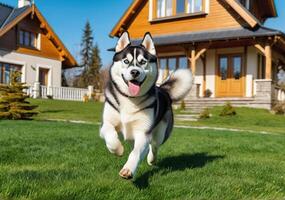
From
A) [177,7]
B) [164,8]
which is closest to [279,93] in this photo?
[177,7]

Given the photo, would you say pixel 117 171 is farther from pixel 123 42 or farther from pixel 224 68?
pixel 224 68

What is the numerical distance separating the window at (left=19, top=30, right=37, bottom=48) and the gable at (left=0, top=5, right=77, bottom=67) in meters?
0.36

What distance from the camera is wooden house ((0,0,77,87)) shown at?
31.0 m

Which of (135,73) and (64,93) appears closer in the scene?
(135,73)

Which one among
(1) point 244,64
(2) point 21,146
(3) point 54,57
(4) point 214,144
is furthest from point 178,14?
(2) point 21,146

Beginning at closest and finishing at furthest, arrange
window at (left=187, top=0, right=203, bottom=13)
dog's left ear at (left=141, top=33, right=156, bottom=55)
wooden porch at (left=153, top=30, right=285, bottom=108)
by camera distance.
→ dog's left ear at (left=141, top=33, right=156, bottom=55) → wooden porch at (left=153, top=30, right=285, bottom=108) → window at (left=187, top=0, right=203, bottom=13)

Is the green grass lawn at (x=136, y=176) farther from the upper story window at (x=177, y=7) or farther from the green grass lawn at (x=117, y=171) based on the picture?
the upper story window at (x=177, y=7)

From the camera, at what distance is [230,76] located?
2466cm

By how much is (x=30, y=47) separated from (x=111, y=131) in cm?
3007

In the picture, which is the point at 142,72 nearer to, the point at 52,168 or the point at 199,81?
the point at 52,168

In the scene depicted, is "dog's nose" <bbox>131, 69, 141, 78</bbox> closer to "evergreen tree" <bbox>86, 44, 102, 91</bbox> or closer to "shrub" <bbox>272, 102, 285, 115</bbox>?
"shrub" <bbox>272, 102, 285, 115</bbox>

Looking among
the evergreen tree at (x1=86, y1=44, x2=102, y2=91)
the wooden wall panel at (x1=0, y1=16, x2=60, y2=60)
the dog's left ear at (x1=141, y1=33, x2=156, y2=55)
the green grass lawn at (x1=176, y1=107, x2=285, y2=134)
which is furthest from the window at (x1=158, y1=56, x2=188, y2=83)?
the evergreen tree at (x1=86, y1=44, x2=102, y2=91)

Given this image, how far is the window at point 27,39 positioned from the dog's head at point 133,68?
96.0 feet

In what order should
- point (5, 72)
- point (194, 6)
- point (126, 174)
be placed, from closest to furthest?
point (126, 174), point (194, 6), point (5, 72)
